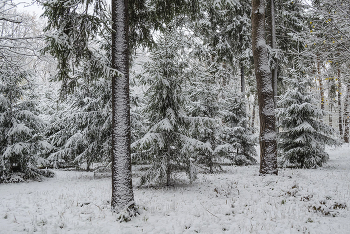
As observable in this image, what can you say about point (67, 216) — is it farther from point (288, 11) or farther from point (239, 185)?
point (288, 11)

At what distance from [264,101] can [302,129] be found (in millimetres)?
5550

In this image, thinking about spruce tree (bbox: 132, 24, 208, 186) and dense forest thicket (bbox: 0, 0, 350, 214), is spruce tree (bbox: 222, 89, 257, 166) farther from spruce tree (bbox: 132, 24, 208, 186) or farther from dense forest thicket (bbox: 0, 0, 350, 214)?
spruce tree (bbox: 132, 24, 208, 186)

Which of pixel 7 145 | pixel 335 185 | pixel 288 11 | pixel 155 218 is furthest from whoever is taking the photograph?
pixel 288 11

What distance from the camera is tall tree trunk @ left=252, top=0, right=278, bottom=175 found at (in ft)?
29.0

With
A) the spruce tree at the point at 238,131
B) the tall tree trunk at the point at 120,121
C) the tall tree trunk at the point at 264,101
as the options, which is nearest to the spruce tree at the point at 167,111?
the tall tree trunk at the point at 120,121

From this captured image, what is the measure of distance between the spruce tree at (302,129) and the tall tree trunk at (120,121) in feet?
35.1

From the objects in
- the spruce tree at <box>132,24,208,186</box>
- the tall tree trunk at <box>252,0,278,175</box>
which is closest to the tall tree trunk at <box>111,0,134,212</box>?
the spruce tree at <box>132,24,208,186</box>

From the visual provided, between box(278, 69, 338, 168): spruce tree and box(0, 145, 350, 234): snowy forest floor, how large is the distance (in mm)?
5029

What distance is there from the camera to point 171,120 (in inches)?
329

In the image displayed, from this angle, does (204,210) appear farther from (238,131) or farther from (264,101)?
(238,131)

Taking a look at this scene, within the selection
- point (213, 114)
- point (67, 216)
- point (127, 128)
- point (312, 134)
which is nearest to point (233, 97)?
point (213, 114)

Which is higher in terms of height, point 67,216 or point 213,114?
point 213,114

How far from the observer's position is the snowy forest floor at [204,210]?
4.94 metres

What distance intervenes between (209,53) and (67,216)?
18070mm
